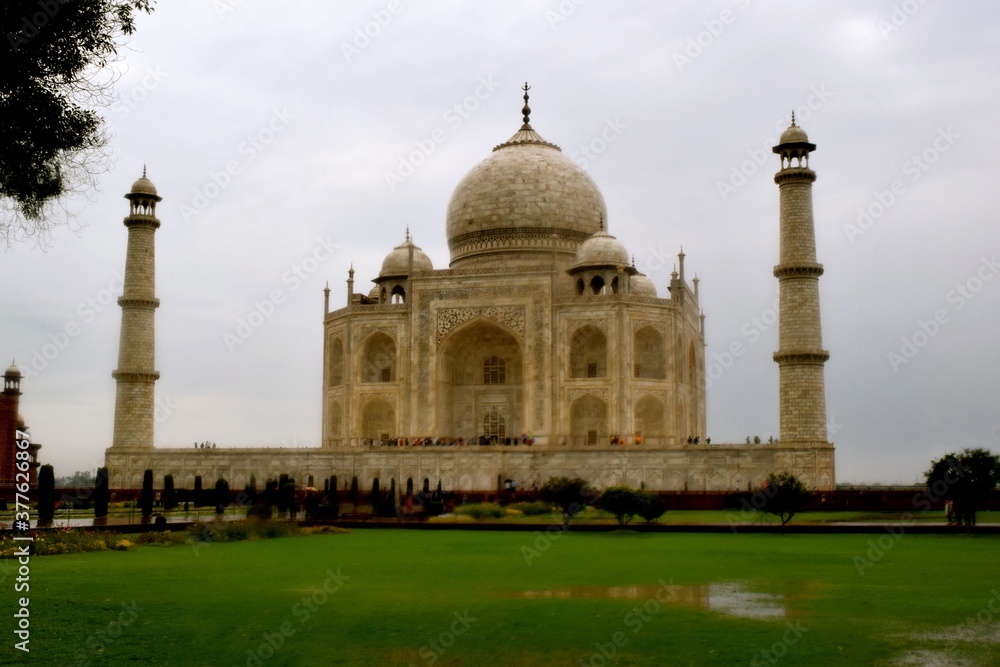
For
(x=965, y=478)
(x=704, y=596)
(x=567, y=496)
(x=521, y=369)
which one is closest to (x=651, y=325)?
(x=521, y=369)

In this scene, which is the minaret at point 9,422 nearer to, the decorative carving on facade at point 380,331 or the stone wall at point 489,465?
the stone wall at point 489,465

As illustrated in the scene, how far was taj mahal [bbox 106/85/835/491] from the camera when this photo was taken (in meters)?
23.4

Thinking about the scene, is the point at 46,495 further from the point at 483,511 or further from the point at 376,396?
the point at 376,396

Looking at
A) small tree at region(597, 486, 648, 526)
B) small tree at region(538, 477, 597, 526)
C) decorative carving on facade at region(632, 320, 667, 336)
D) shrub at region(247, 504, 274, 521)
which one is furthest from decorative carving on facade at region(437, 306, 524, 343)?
shrub at region(247, 504, 274, 521)

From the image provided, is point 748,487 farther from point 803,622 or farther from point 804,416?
point 803,622

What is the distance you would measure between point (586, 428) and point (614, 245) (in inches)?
200

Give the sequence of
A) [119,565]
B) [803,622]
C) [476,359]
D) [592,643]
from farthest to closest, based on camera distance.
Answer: [476,359] < [119,565] < [803,622] < [592,643]

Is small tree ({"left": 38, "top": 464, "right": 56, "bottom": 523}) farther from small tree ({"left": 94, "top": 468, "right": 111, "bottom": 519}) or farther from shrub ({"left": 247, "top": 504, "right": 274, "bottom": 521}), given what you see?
shrub ({"left": 247, "top": 504, "right": 274, "bottom": 521})

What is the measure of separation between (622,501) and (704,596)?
744cm

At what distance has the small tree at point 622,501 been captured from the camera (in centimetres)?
1495

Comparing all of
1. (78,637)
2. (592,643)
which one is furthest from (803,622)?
(78,637)

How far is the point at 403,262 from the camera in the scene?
30.7 m

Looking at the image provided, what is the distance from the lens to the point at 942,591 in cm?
777

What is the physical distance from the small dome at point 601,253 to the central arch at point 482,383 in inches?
114
